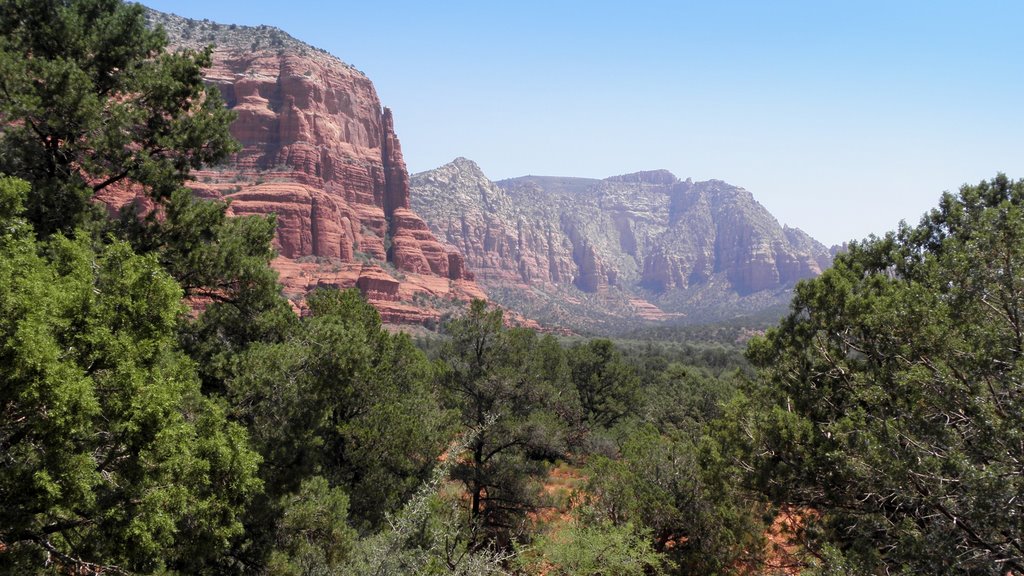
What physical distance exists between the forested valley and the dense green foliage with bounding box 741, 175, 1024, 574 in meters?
0.05

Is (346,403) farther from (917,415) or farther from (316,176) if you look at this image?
(316,176)

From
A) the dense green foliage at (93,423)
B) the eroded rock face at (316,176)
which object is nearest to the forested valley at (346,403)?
the dense green foliage at (93,423)

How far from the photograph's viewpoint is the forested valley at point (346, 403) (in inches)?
238

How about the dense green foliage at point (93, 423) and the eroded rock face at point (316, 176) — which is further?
the eroded rock face at point (316, 176)

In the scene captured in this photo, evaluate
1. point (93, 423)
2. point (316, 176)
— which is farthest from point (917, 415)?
point (316, 176)

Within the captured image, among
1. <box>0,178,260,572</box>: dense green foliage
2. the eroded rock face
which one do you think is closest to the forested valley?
<box>0,178,260,572</box>: dense green foliage

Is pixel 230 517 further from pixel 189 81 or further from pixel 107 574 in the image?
pixel 189 81

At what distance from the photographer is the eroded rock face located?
105 m

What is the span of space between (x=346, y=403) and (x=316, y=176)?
11701cm

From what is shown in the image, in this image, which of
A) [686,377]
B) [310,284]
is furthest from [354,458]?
[310,284]

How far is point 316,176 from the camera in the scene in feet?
393

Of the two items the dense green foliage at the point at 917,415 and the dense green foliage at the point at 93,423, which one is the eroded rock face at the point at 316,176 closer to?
the dense green foliage at the point at 93,423

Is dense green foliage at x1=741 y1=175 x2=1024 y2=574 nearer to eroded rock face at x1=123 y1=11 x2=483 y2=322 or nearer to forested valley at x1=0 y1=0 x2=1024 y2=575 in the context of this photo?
forested valley at x1=0 y1=0 x2=1024 y2=575

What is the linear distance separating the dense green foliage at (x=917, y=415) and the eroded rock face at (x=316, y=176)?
92971mm
